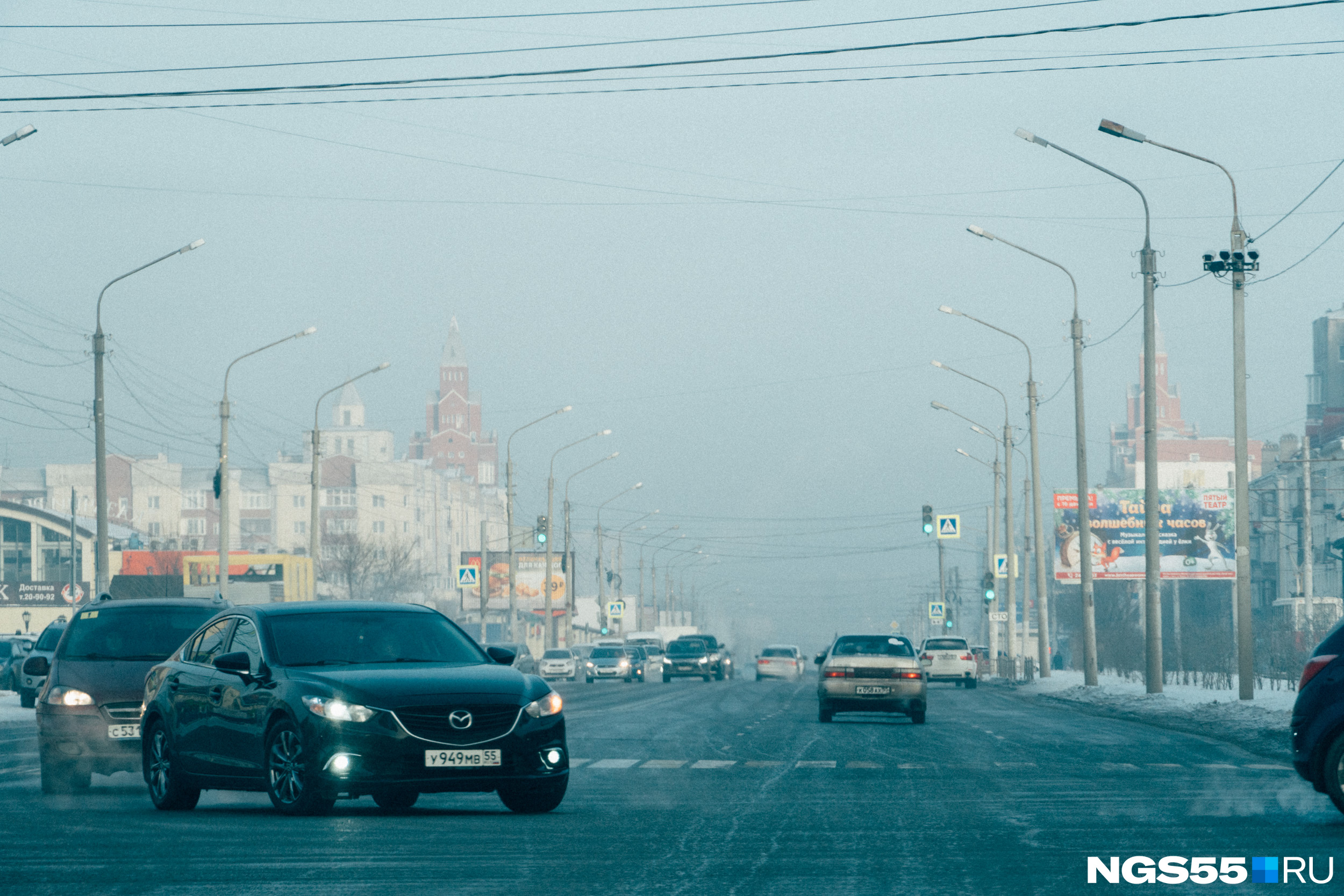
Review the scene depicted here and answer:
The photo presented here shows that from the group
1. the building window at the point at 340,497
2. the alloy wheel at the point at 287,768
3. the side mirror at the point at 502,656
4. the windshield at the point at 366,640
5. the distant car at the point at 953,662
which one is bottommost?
the distant car at the point at 953,662

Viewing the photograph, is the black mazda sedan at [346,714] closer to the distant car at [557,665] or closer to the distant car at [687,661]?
the distant car at [687,661]

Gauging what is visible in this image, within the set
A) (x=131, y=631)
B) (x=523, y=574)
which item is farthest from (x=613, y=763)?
(x=523, y=574)

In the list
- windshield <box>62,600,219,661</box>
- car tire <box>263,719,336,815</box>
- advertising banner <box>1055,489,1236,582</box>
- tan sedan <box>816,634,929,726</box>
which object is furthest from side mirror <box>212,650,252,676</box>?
advertising banner <box>1055,489,1236,582</box>

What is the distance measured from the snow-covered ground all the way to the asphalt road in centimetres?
298

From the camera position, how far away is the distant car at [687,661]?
214 feet

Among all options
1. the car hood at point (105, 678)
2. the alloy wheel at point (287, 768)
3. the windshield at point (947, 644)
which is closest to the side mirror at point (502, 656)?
the alloy wheel at point (287, 768)

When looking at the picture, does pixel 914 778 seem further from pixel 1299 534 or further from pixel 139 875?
pixel 1299 534

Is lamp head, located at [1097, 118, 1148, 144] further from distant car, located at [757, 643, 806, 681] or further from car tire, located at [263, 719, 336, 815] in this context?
distant car, located at [757, 643, 806, 681]

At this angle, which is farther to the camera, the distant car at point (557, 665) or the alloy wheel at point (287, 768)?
the distant car at point (557, 665)

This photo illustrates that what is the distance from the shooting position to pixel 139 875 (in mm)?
9352

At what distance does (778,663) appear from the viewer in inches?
2630

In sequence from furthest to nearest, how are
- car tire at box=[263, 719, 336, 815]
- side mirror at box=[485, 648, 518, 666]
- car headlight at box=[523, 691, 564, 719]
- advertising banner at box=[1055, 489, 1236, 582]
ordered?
advertising banner at box=[1055, 489, 1236, 582] < side mirror at box=[485, 648, 518, 666] < car headlight at box=[523, 691, 564, 719] < car tire at box=[263, 719, 336, 815]

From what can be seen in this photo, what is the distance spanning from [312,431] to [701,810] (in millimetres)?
41231

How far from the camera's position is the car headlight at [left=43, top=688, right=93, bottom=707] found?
1509 cm
